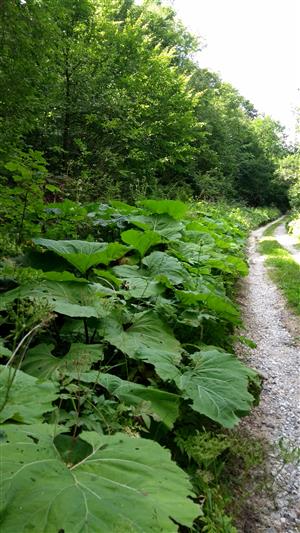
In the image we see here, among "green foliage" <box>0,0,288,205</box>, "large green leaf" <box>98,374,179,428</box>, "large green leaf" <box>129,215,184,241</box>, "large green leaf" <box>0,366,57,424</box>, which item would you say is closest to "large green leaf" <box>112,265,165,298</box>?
"green foliage" <box>0,0,288,205</box>

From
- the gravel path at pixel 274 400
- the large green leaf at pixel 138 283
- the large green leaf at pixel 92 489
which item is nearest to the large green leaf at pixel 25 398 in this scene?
the large green leaf at pixel 92 489

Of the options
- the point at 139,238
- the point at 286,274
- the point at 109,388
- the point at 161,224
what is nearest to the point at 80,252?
the point at 139,238

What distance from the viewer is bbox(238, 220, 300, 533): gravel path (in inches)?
104

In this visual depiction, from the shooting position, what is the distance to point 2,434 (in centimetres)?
140

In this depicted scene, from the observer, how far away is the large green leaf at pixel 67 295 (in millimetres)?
2584

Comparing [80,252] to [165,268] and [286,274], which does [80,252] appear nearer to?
[165,268]

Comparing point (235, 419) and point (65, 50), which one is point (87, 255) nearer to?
point (235, 419)

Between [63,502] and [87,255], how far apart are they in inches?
98.7

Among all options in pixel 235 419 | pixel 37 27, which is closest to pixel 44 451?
pixel 235 419

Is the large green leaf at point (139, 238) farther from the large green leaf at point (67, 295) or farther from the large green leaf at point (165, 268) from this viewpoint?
the large green leaf at point (67, 295)

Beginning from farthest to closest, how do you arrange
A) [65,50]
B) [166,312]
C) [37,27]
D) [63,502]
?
[65,50]
[37,27]
[166,312]
[63,502]

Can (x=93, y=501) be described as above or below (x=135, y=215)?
below

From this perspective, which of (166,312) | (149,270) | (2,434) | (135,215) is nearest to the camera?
(2,434)

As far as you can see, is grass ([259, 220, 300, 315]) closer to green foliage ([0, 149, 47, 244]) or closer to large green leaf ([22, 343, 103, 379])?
green foliage ([0, 149, 47, 244])
